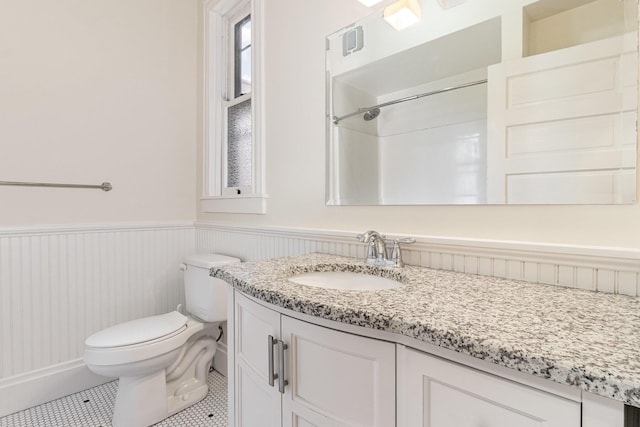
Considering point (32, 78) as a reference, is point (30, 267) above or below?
below

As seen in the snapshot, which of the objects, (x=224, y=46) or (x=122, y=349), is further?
(x=224, y=46)

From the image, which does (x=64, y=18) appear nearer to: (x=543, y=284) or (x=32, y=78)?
(x=32, y=78)

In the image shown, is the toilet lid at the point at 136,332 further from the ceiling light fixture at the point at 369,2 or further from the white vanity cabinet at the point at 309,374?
the ceiling light fixture at the point at 369,2

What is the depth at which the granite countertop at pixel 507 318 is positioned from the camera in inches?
16.9

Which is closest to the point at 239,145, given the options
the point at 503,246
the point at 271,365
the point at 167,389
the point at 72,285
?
the point at 72,285

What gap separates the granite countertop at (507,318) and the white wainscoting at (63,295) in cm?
142

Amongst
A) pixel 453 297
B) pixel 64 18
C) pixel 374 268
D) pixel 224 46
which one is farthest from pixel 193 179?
pixel 453 297

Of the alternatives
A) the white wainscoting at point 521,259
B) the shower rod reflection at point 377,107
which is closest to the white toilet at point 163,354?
the white wainscoting at point 521,259

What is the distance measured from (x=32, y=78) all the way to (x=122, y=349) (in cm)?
151

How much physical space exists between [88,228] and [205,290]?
81 cm

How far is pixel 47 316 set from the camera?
1.74 m

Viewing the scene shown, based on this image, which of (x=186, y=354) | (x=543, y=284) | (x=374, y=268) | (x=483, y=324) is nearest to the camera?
(x=483, y=324)

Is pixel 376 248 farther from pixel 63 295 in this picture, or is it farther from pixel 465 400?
pixel 63 295

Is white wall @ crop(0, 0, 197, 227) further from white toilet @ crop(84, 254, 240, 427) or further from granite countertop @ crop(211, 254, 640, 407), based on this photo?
granite countertop @ crop(211, 254, 640, 407)
